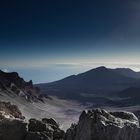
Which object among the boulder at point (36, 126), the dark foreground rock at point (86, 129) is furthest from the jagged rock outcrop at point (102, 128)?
the boulder at point (36, 126)

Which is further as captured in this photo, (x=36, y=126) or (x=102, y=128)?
(x=36, y=126)

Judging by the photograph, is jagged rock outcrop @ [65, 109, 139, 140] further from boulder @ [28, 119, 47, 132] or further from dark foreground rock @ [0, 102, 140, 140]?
boulder @ [28, 119, 47, 132]

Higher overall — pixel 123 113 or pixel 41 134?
pixel 123 113

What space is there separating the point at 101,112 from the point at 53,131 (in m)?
10.4

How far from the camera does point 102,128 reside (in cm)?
4591

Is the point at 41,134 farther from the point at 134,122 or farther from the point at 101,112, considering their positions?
the point at 134,122

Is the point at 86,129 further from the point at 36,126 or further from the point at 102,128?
the point at 36,126

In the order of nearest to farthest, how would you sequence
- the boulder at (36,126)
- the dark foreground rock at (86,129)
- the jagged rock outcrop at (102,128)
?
the jagged rock outcrop at (102,128) < the dark foreground rock at (86,129) < the boulder at (36,126)

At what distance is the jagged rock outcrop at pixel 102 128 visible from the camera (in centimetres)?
4584

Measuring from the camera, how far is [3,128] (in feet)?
172

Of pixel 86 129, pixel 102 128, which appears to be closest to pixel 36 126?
pixel 86 129

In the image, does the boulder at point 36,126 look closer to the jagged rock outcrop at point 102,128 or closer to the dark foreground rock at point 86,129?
the dark foreground rock at point 86,129

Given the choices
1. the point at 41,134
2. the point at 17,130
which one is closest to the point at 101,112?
the point at 41,134

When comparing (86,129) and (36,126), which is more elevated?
(86,129)
